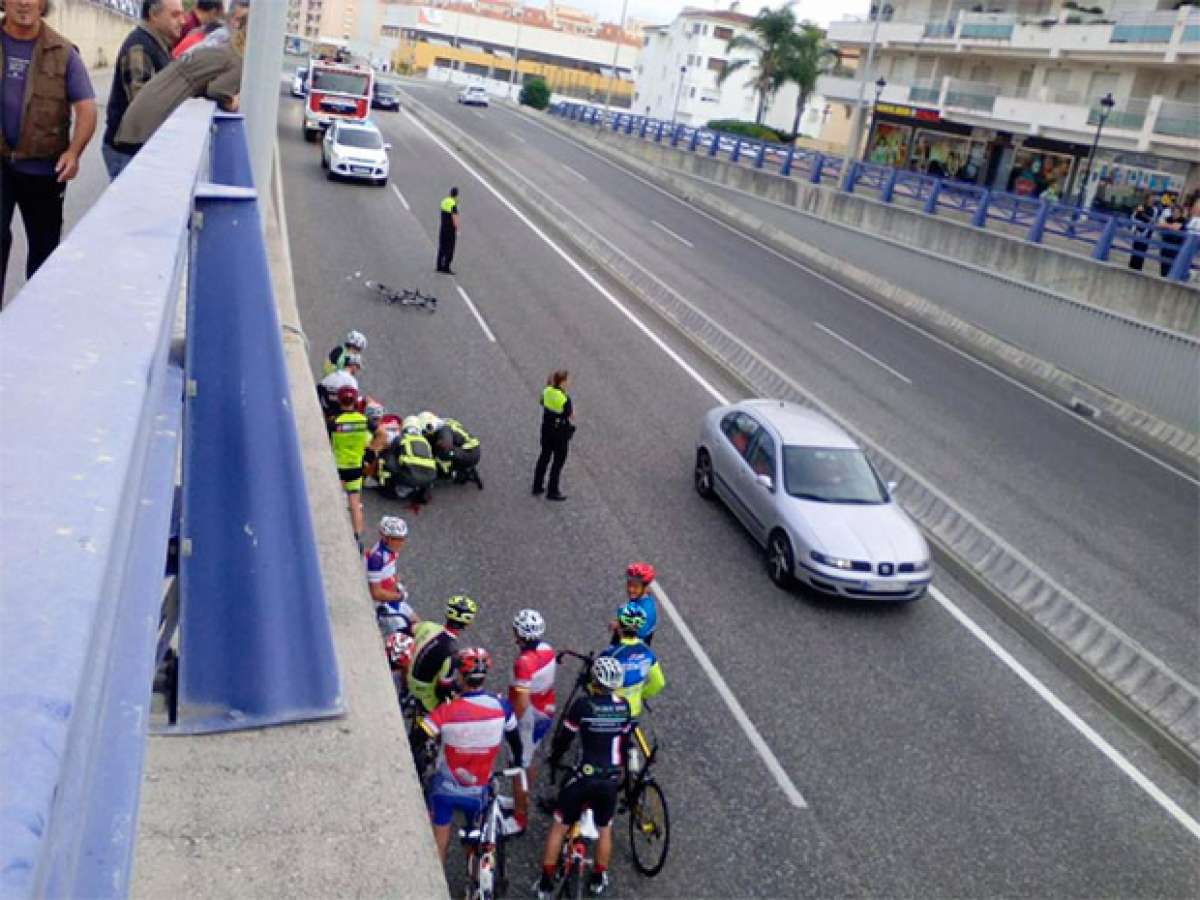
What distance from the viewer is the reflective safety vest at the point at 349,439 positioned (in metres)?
11.9

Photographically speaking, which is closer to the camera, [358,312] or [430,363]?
[430,363]

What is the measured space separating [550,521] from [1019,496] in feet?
26.2

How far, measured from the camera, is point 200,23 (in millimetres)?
9875

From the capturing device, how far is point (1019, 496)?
58.4 feet

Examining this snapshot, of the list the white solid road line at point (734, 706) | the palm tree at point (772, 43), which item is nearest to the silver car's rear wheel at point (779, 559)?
the white solid road line at point (734, 706)

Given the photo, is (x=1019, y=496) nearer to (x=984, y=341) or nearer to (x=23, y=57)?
(x=984, y=341)

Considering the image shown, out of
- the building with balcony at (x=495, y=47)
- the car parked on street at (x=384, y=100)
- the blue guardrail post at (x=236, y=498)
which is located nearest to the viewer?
the blue guardrail post at (x=236, y=498)

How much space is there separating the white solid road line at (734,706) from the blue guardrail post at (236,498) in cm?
627

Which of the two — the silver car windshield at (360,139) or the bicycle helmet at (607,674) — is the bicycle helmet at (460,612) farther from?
the silver car windshield at (360,139)

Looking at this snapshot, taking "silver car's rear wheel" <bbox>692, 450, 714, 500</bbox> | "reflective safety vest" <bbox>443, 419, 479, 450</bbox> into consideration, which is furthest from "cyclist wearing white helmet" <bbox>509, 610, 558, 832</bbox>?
"silver car's rear wheel" <bbox>692, 450, 714, 500</bbox>

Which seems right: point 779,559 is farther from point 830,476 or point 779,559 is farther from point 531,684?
point 531,684

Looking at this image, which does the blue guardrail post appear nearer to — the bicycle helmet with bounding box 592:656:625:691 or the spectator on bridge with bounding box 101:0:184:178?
the spectator on bridge with bounding box 101:0:184:178

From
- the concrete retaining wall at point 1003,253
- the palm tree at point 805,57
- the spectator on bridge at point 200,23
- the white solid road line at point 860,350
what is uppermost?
the palm tree at point 805,57

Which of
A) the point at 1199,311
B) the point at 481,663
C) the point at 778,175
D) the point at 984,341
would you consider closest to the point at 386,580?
the point at 481,663
